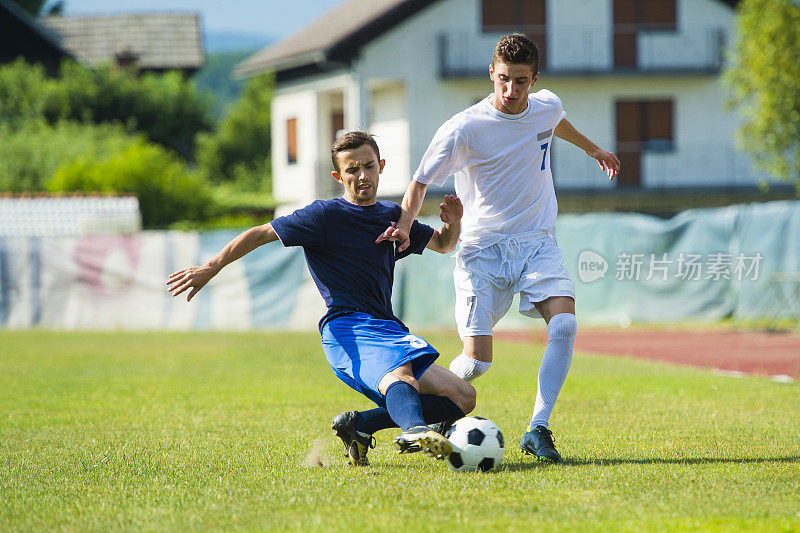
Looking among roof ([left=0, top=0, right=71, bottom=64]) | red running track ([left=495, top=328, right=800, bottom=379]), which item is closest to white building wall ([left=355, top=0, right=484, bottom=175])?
red running track ([left=495, top=328, right=800, bottom=379])

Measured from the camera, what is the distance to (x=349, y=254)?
618cm

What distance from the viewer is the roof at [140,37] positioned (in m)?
61.4

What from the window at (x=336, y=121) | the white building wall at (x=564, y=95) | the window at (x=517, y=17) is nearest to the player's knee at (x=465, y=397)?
the white building wall at (x=564, y=95)

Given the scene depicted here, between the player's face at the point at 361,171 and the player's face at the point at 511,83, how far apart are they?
0.84 metres

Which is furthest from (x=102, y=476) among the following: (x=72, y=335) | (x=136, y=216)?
(x=136, y=216)

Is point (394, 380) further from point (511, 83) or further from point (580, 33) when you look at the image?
point (580, 33)

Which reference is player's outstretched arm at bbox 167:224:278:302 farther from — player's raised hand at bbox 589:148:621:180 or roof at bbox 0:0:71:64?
roof at bbox 0:0:71:64

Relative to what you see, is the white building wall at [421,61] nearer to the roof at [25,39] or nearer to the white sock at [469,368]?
the roof at [25,39]

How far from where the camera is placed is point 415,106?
3366 cm

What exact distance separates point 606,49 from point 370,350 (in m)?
30.4

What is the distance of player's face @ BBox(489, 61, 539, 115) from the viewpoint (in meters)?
6.32

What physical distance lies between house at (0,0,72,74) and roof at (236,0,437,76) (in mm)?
14956

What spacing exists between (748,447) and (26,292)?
20.5 m

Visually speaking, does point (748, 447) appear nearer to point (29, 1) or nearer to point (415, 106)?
point (415, 106)
